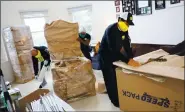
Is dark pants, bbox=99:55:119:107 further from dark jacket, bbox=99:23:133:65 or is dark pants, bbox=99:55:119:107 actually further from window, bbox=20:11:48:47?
window, bbox=20:11:48:47

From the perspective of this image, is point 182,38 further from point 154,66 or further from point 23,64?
point 23,64

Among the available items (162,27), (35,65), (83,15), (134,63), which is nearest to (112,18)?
(83,15)

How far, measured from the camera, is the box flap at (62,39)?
2451 millimetres

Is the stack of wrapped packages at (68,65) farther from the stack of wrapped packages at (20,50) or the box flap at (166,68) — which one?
the stack of wrapped packages at (20,50)

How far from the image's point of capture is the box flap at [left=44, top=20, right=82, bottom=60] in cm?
245

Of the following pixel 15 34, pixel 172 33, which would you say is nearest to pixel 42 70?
pixel 15 34

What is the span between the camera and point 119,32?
194 centimetres

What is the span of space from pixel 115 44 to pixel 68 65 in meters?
0.91

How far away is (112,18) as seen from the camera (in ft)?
13.7

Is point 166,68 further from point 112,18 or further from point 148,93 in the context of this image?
point 112,18

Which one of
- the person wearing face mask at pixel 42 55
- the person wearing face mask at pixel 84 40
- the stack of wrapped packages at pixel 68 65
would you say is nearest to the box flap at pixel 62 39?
the stack of wrapped packages at pixel 68 65

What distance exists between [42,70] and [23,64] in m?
0.62

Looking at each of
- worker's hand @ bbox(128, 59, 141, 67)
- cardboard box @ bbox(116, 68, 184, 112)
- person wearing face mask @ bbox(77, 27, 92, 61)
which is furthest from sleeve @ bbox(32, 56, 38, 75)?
worker's hand @ bbox(128, 59, 141, 67)

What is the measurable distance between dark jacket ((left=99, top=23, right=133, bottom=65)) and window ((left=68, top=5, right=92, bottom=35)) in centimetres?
307
